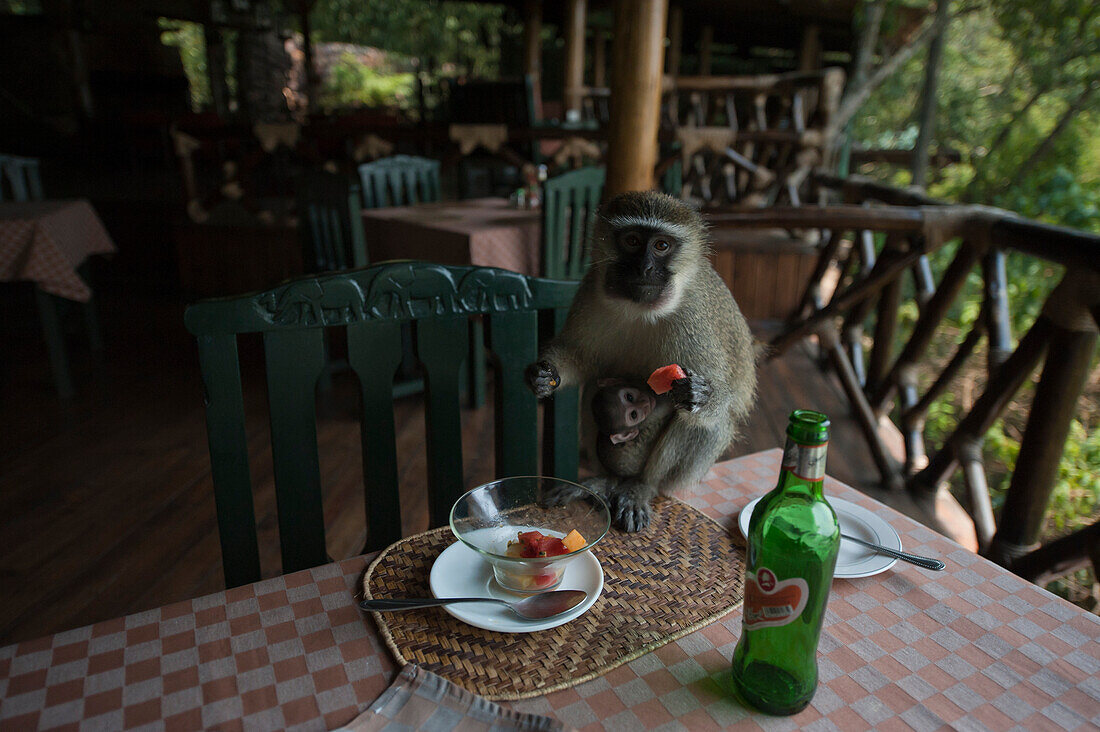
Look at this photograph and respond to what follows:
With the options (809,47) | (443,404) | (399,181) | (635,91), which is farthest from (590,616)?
(809,47)

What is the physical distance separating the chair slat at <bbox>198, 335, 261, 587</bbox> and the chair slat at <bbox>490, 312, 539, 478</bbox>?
480mm

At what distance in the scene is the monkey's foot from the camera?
1.14m

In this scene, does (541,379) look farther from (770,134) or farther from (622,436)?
(770,134)

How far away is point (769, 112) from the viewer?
22.6 feet

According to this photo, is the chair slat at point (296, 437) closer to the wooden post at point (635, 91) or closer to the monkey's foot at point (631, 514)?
the monkey's foot at point (631, 514)

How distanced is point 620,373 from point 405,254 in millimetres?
2324

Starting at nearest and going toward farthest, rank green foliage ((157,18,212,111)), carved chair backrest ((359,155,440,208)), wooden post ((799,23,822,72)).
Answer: carved chair backrest ((359,155,440,208)) → wooden post ((799,23,822,72)) → green foliage ((157,18,212,111))

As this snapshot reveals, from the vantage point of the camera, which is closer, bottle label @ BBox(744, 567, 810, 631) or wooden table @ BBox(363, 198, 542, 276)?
bottle label @ BBox(744, 567, 810, 631)

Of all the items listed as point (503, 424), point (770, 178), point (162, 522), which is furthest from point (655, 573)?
point (770, 178)

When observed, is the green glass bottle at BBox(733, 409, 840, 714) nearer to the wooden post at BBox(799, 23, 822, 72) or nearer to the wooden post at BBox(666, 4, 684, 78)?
the wooden post at BBox(666, 4, 684, 78)

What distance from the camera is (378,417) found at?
1.30 meters

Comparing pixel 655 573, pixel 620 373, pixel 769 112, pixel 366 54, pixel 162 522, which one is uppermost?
pixel 366 54

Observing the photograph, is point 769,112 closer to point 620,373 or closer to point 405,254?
point 405,254

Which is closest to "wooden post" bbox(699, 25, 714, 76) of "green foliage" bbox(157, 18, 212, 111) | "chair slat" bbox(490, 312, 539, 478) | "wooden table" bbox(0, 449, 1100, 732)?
"green foliage" bbox(157, 18, 212, 111)
